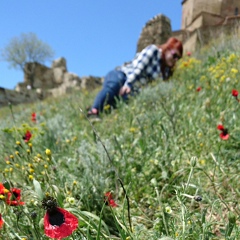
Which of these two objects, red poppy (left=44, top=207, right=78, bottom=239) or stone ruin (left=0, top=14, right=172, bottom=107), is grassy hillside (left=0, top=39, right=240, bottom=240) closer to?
red poppy (left=44, top=207, right=78, bottom=239)

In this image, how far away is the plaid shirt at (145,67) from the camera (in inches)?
162

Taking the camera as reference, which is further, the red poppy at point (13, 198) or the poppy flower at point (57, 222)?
the red poppy at point (13, 198)

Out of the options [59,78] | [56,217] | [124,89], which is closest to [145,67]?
[124,89]

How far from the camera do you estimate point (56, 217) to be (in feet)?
2.39

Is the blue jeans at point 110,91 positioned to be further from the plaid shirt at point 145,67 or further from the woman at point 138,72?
the plaid shirt at point 145,67

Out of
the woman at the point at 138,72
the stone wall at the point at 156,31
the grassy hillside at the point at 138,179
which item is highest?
the stone wall at the point at 156,31

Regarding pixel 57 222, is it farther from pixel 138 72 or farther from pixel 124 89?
pixel 138 72

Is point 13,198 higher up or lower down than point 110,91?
lower down

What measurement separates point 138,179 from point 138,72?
8.84 ft

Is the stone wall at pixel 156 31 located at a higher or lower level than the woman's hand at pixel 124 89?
higher

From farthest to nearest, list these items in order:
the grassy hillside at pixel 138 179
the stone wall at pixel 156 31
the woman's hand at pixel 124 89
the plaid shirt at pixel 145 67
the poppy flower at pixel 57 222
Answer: the stone wall at pixel 156 31 → the plaid shirt at pixel 145 67 → the woman's hand at pixel 124 89 → the grassy hillside at pixel 138 179 → the poppy flower at pixel 57 222

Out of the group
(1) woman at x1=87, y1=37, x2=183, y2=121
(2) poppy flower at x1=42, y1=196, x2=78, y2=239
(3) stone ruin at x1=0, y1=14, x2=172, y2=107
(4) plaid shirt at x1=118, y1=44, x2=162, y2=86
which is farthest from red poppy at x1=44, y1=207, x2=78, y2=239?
(3) stone ruin at x1=0, y1=14, x2=172, y2=107

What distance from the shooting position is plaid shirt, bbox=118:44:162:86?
4.11 metres

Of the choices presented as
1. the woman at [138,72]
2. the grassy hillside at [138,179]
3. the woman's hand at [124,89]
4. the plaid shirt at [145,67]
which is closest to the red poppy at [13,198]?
the grassy hillside at [138,179]
